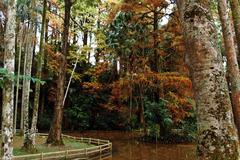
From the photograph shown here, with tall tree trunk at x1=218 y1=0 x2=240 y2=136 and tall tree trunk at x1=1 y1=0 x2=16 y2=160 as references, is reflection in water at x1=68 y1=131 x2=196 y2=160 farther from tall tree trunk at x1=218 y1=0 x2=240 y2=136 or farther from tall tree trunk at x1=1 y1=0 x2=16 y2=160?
tall tree trunk at x1=218 y1=0 x2=240 y2=136

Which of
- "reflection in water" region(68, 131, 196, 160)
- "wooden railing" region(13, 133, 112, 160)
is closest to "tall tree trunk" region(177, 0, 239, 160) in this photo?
"wooden railing" region(13, 133, 112, 160)

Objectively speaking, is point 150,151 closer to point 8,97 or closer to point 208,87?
point 8,97

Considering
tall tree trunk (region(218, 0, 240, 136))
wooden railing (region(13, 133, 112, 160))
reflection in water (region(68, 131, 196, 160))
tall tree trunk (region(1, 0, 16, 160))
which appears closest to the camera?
tall tree trunk (region(218, 0, 240, 136))

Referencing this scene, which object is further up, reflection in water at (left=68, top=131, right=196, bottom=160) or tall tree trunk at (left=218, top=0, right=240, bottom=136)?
tall tree trunk at (left=218, top=0, right=240, bottom=136)

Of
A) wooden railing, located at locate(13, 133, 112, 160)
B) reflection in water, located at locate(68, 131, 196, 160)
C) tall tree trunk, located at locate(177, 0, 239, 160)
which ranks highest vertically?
tall tree trunk, located at locate(177, 0, 239, 160)

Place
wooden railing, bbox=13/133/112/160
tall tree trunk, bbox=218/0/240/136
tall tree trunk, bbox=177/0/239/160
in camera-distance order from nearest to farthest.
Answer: tall tree trunk, bbox=177/0/239/160 < tall tree trunk, bbox=218/0/240/136 < wooden railing, bbox=13/133/112/160

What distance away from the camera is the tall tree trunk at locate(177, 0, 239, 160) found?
2.69m

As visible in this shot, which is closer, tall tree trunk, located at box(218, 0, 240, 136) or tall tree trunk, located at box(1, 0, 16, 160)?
tall tree trunk, located at box(218, 0, 240, 136)

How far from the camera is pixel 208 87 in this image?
2.74m

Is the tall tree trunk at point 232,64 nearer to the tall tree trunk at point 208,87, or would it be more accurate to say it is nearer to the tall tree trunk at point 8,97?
the tall tree trunk at point 208,87

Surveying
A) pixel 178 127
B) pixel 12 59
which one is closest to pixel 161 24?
pixel 178 127

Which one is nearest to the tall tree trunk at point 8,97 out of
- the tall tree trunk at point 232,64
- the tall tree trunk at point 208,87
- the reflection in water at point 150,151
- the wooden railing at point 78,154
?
the wooden railing at point 78,154

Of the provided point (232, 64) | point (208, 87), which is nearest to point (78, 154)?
point (232, 64)

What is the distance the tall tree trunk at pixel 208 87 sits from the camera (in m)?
2.69
